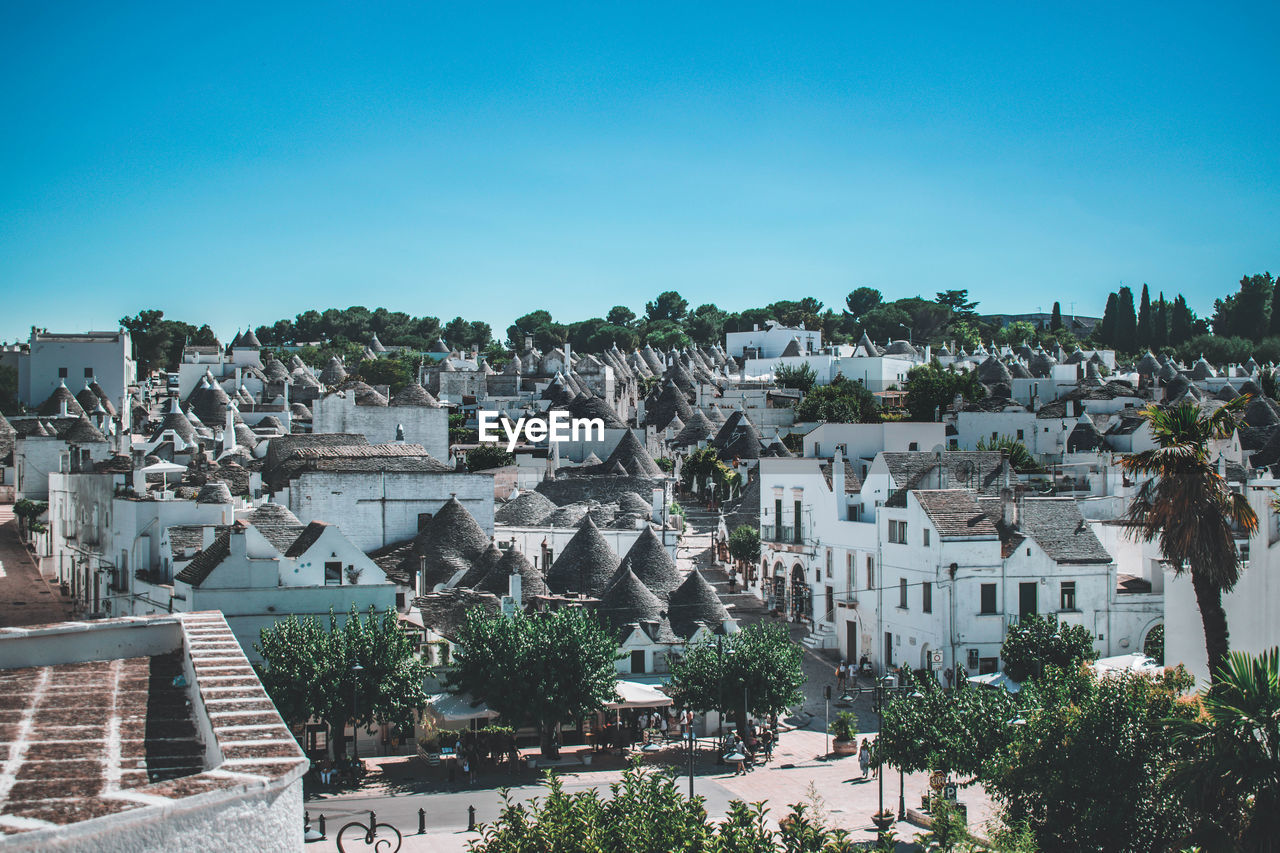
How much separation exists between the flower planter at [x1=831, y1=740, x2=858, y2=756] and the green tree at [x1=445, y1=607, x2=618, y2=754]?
5909 millimetres

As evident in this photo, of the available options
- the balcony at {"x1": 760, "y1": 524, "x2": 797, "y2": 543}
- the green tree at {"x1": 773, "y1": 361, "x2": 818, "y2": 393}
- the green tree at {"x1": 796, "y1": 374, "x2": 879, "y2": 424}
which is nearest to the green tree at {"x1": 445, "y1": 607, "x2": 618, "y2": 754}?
the balcony at {"x1": 760, "y1": 524, "x2": 797, "y2": 543}

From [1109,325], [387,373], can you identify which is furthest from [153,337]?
[1109,325]

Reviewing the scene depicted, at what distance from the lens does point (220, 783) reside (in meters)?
6.54

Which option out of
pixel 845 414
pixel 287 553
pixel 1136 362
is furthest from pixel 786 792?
pixel 1136 362

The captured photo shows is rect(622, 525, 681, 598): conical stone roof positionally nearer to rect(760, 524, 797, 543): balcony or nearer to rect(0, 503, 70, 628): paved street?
rect(760, 524, 797, 543): balcony

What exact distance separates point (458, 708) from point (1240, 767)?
68.0ft

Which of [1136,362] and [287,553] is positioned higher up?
[1136,362]

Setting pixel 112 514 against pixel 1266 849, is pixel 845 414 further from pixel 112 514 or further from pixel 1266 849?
pixel 1266 849

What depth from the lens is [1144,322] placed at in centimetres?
14400

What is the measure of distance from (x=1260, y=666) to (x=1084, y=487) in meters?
43.7

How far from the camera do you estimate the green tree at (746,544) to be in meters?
52.7

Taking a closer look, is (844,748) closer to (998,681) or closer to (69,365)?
(998,681)

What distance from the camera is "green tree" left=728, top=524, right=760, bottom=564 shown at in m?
52.7

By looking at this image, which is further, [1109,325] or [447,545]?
[1109,325]
